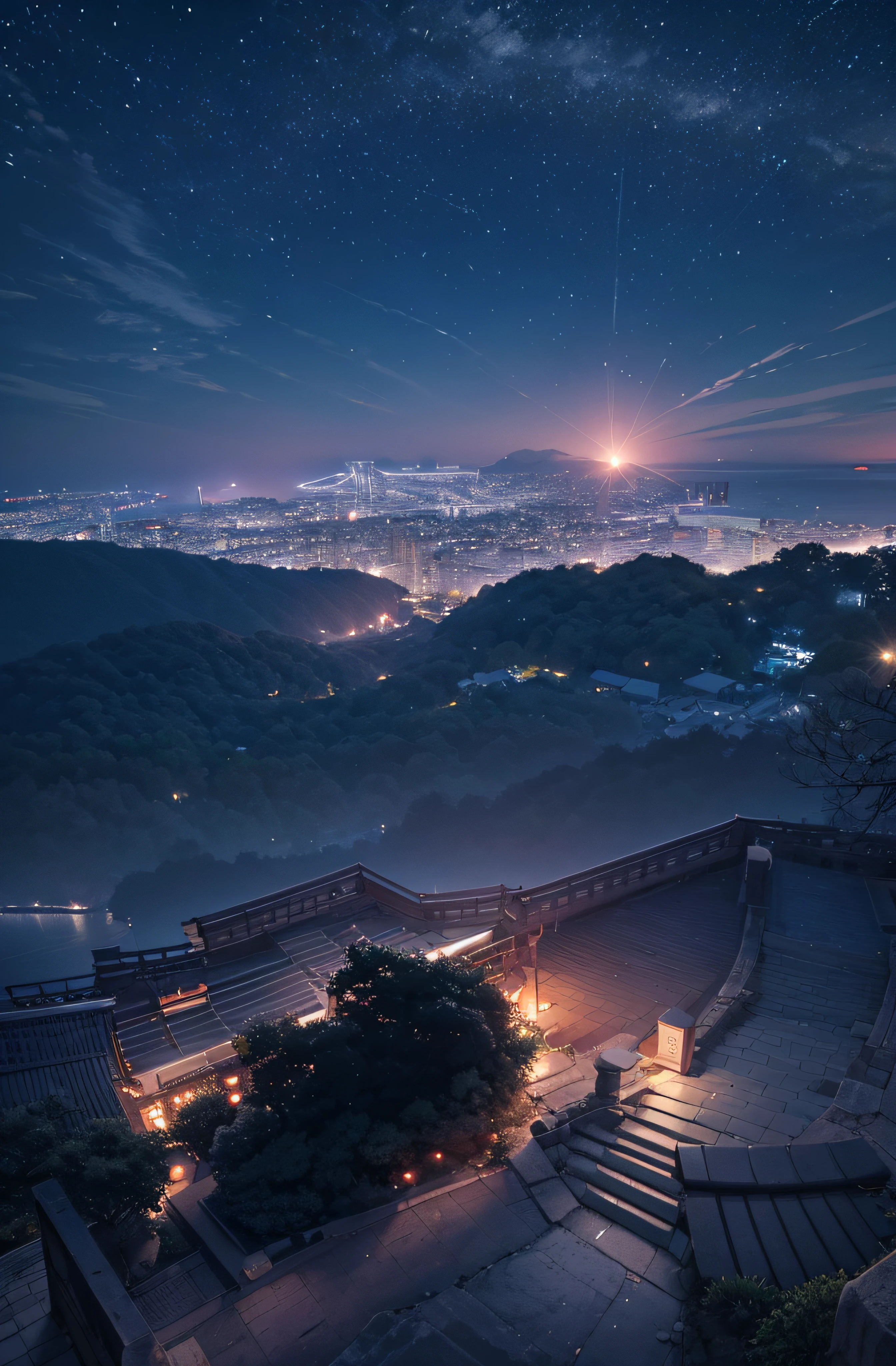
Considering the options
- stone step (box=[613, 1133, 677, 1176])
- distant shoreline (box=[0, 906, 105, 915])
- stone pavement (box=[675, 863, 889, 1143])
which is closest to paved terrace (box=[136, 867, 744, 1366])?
stone step (box=[613, 1133, 677, 1176])

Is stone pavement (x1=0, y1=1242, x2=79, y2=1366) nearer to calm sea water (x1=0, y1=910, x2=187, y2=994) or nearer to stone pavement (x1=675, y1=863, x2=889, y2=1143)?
stone pavement (x1=675, y1=863, x2=889, y2=1143)

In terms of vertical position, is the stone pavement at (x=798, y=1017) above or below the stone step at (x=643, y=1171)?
below

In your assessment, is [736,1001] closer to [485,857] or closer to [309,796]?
[485,857]

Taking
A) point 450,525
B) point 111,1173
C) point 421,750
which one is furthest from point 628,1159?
point 450,525

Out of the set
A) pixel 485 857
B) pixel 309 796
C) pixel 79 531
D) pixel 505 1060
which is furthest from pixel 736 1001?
pixel 79 531

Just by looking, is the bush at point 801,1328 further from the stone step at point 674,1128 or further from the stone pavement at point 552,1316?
the stone step at point 674,1128

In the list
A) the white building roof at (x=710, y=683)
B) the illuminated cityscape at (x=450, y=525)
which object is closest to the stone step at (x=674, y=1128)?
the white building roof at (x=710, y=683)
